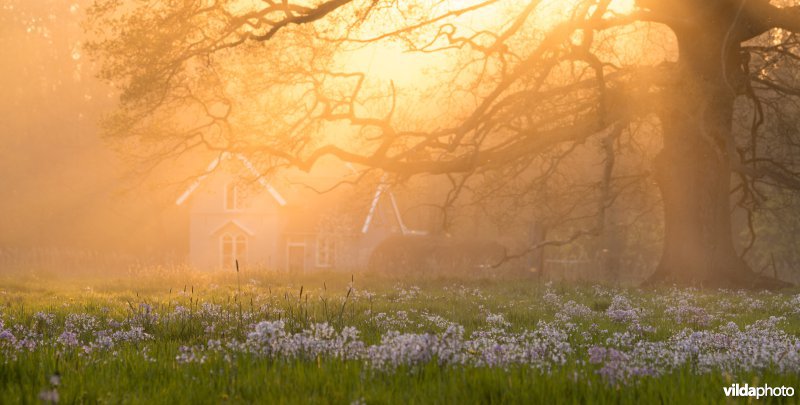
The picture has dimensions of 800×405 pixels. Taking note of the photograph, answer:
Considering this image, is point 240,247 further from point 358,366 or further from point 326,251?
point 358,366

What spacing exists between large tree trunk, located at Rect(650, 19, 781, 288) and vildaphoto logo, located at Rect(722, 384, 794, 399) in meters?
Answer: 17.7

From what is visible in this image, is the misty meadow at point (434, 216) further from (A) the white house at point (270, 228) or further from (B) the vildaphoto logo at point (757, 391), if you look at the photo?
(A) the white house at point (270, 228)

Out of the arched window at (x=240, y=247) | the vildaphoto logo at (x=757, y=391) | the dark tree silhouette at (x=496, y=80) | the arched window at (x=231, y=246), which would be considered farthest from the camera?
the arched window at (x=231, y=246)

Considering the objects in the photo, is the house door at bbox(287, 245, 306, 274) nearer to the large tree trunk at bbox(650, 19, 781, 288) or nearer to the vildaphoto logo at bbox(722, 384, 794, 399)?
the large tree trunk at bbox(650, 19, 781, 288)

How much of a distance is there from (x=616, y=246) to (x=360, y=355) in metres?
49.6

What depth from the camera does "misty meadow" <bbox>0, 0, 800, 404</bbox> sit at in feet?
19.1

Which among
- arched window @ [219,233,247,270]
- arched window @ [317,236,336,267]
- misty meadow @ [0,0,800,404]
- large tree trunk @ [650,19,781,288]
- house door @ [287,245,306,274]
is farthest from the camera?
arched window @ [317,236,336,267]

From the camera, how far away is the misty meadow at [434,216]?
583cm

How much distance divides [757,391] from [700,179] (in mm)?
19298

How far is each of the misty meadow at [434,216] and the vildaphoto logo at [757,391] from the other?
0.9 inches

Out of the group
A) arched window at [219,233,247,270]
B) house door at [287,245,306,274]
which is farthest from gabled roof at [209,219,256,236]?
house door at [287,245,306,274]

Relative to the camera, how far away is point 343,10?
2150 centimetres

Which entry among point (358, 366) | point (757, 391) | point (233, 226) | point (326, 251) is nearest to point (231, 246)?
point (233, 226)

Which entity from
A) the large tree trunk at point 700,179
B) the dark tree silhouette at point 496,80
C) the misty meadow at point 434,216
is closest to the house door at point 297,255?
the misty meadow at point 434,216
